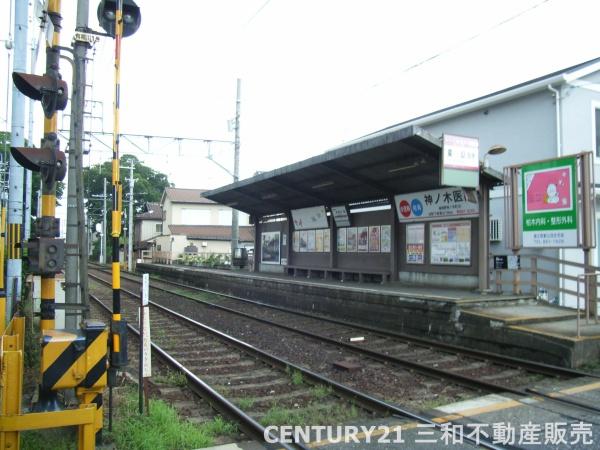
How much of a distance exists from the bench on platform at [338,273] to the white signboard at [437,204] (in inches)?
77.6

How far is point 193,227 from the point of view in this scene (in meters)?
57.0

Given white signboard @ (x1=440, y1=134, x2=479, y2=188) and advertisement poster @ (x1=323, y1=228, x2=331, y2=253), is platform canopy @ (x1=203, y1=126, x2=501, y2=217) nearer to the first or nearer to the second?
white signboard @ (x1=440, y1=134, x2=479, y2=188)

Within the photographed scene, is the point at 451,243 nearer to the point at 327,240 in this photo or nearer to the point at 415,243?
the point at 415,243

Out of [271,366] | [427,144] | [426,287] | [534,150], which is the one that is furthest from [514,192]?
[271,366]

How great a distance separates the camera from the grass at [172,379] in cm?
715

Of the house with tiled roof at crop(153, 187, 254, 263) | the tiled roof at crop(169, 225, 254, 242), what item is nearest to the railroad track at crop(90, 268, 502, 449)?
the house with tiled roof at crop(153, 187, 254, 263)

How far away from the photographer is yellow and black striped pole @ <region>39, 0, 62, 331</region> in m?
4.69

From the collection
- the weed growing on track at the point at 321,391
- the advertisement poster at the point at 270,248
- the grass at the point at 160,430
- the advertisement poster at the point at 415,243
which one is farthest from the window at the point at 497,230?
the grass at the point at 160,430

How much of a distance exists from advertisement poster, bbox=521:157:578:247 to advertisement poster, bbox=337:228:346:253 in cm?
765

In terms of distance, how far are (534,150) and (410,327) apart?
8284mm

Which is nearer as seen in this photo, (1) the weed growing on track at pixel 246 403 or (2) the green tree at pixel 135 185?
(1) the weed growing on track at pixel 246 403

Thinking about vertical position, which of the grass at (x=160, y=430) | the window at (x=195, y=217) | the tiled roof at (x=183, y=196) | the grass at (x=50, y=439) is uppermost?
the tiled roof at (x=183, y=196)

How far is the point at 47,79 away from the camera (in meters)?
4.58

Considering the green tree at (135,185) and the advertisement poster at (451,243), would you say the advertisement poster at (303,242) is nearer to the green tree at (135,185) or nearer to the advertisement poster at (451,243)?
the advertisement poster at (451,243)
